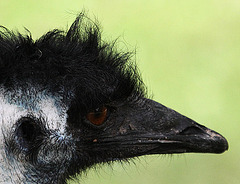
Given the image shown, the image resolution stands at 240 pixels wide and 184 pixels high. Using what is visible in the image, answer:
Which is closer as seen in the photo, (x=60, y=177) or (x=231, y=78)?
(x=60, y=177)

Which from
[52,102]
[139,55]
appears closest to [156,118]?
[52,102]

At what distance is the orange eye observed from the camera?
15.1 ft

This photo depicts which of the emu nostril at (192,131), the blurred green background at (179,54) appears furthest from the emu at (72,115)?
the blurred green background at (179,54)

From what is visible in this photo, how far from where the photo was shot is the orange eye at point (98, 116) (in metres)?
4.62

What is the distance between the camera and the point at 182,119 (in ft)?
15.7

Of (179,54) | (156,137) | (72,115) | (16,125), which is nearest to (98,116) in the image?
(72,115)

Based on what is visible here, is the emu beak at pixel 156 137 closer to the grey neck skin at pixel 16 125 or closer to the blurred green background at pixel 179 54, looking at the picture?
the grey neck skin at pixel 16 125

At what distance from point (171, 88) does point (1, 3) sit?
2.81m

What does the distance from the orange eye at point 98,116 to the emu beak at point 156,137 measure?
0.27 feet

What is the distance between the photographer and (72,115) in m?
4.55

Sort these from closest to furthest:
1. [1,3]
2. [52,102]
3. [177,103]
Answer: [52,102] → [177,103] → [1,3]

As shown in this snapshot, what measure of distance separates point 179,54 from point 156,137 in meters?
5.67

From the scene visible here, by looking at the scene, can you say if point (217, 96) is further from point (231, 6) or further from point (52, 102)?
point (52, 102)

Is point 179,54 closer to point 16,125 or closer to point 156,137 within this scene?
point 156,137
